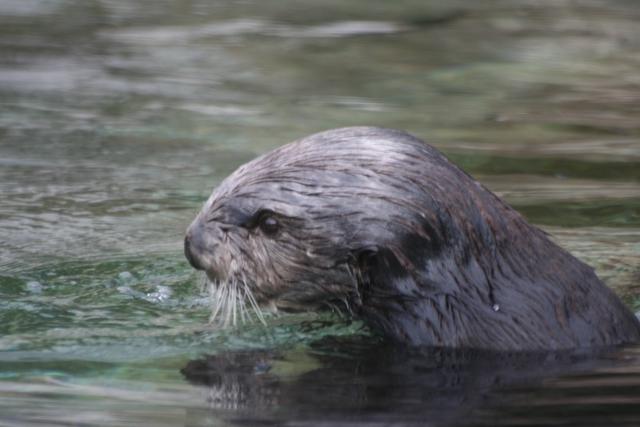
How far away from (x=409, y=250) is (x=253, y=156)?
12.8 ft

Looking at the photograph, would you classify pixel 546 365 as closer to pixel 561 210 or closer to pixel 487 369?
pixel 487 369

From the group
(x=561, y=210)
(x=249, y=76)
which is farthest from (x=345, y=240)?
(x=249, y=76)

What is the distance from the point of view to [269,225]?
3.92m

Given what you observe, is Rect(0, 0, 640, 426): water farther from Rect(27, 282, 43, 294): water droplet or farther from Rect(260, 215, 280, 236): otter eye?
Rect(260, 215, 280, 236): otter eye

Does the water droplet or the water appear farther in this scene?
the water droplet

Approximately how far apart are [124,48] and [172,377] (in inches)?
313

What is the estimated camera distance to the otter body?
371cm

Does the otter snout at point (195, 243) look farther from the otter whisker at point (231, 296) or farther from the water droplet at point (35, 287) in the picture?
the water droplet at point (35, 287)

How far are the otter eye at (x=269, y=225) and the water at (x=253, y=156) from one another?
0.44 metres

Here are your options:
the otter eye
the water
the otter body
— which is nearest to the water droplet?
the water

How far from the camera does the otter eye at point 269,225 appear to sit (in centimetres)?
391

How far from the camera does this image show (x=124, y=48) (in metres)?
11.0

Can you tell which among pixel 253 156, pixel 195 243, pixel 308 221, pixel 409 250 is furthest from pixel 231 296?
pixel 253 156

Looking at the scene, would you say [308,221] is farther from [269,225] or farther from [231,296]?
[231,296]
